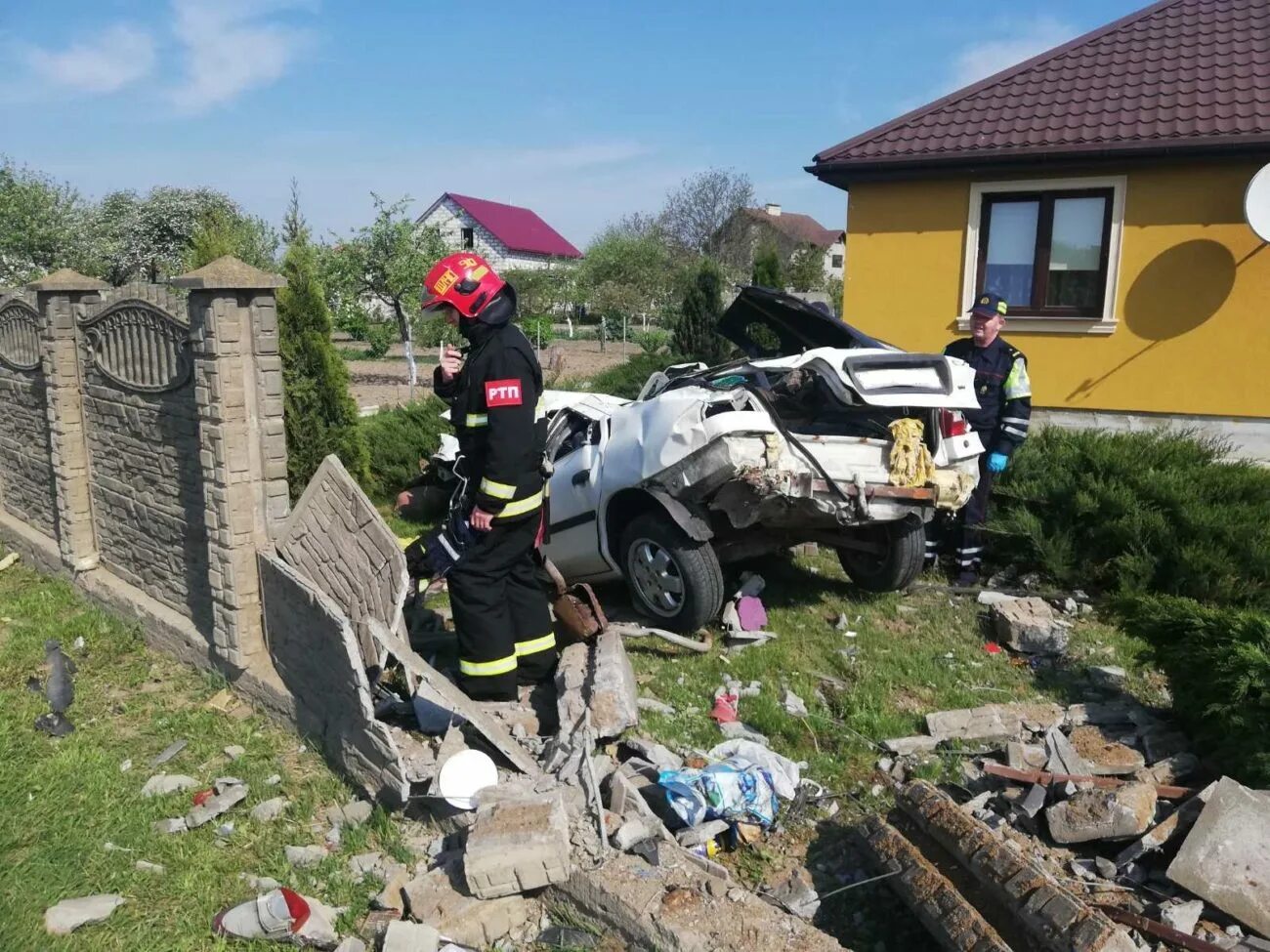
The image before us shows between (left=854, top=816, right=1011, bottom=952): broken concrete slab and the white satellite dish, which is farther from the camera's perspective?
the white satellite dish

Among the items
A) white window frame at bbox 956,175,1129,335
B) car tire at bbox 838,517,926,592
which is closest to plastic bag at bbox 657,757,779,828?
car tire at bbox 838,517,926,592

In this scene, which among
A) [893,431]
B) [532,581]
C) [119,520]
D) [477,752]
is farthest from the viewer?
[119,520]

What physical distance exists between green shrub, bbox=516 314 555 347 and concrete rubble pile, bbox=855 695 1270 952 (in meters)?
25.6

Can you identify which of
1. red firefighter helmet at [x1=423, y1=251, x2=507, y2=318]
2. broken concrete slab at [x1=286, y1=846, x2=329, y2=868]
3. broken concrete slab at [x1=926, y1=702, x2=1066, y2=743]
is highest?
red firefighter helmet at [x1=423, y1=251, x2=507, y2=318]

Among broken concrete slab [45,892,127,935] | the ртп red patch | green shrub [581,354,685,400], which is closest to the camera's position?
broken concrete slab [45,892,127,935]

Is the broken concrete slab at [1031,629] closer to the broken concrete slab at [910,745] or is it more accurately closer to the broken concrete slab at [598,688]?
the broken concrete slab at [910,745]

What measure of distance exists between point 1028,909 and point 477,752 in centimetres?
209

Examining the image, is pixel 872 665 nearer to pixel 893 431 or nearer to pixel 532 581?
pixel 893 431

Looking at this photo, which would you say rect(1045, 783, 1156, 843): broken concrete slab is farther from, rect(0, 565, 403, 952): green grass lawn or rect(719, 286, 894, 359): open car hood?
rect(719, 286, 894, 359): open car hood

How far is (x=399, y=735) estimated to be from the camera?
426 centimetres

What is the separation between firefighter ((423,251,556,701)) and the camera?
14.6ft

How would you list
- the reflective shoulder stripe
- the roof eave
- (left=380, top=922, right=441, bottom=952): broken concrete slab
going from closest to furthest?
(left=380, top=922, right=441, bottom=952): broken concrete slab
the reflective shoulder stripe
the roof eave

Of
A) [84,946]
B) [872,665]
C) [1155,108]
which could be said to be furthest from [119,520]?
[1155,108]

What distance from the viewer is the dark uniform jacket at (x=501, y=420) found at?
4418 millimetres
